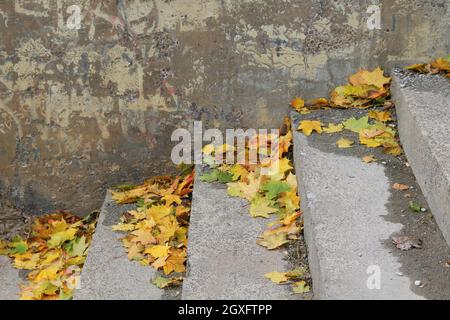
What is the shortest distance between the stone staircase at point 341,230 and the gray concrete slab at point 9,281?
12mm

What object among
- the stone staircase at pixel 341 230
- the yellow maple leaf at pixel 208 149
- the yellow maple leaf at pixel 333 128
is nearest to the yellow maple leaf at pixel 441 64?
the stone staircase at pixel 341 230

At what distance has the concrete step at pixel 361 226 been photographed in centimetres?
312

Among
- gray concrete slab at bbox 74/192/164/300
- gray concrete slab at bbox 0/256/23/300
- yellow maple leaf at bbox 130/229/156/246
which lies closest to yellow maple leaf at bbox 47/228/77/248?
gray concrete slab at bbox 0/256/23/300

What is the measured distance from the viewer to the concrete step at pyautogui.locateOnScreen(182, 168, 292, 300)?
Result: 3408 mm

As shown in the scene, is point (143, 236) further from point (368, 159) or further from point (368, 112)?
point (368, 112)

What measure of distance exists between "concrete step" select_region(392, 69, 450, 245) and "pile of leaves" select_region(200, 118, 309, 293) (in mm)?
661

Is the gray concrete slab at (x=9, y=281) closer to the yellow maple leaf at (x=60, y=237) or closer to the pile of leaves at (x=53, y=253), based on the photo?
the pile of leaves at (x=53, y=253)

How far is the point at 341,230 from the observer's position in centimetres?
344

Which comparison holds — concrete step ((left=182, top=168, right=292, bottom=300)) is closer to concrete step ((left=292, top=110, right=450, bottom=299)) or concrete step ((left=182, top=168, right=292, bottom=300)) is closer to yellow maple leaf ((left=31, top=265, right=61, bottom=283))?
concrete step ((left=292, top=110, right=450, bottom=299))

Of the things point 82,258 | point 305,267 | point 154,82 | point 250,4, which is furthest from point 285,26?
point 82,258

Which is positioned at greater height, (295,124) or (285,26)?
(285,26)

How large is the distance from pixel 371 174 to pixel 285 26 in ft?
3.56
